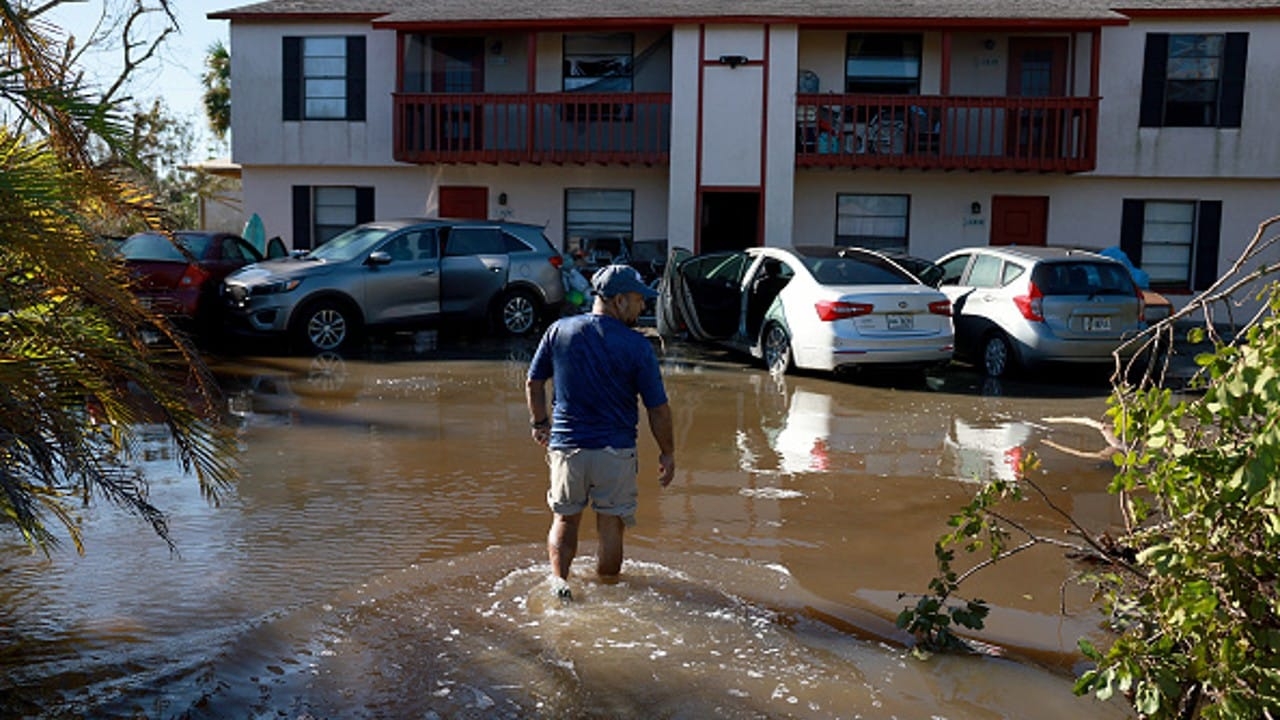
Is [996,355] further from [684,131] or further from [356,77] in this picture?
[356,77]

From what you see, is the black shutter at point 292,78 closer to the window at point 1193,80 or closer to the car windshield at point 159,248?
the car windshield at point 159,248

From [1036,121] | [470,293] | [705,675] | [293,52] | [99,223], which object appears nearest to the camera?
[99,223]

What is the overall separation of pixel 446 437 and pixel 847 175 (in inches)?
542

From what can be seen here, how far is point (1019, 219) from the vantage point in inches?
846

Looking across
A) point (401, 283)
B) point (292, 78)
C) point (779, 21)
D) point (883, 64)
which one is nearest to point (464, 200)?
point (292, 78)

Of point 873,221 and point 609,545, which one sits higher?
point 873,221

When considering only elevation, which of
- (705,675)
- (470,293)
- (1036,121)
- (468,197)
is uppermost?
(1036,121)

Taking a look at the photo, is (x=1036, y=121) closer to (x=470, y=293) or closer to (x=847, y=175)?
(x=847, y=175)

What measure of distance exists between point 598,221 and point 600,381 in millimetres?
16865

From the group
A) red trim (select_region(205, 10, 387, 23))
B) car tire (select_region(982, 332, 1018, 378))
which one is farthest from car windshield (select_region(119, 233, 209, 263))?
car tire (select_region(982, 332, 1018, 378))

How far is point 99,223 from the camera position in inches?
179

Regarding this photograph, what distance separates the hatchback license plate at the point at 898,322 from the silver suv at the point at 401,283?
18.6ft

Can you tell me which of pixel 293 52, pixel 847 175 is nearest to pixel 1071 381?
pixel 847 175

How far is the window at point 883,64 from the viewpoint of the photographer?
70.6 feet
